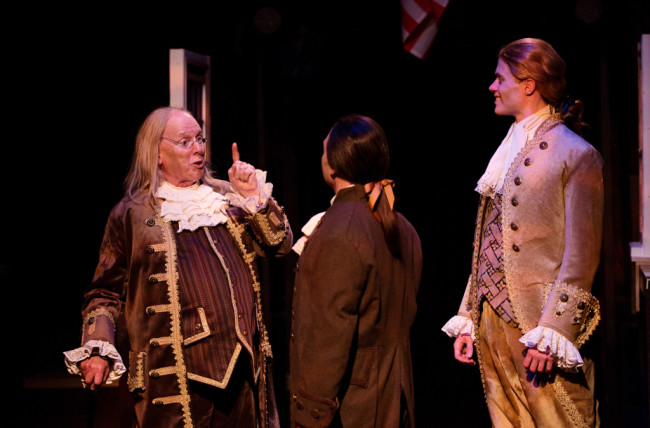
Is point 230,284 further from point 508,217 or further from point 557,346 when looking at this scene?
point 557,346

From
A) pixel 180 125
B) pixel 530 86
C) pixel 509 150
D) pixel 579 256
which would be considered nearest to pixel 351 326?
pixel 579 256

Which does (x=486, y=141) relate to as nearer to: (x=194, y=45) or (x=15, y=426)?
(x=194, y=45)

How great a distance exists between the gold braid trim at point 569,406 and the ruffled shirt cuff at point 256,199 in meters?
1.19

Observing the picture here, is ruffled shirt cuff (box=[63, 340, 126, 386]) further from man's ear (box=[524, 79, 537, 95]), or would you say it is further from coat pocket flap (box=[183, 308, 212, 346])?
man's ear (box=[524, 79, 537, 95])

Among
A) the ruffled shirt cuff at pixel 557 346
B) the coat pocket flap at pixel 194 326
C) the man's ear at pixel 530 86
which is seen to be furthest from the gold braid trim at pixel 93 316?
the man's ear at pixel 530 86

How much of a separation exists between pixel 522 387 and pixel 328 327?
0.79 m

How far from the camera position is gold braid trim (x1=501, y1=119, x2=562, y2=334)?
2.59 meters

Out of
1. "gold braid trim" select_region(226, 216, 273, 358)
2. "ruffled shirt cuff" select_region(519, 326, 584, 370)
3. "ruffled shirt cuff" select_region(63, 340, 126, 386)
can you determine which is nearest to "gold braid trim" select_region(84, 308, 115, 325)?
"ruffled shirt cuff" select_region(63, 340, 126, 386)

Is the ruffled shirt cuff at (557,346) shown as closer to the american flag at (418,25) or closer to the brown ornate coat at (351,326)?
the brown ornate coat at (351,326)

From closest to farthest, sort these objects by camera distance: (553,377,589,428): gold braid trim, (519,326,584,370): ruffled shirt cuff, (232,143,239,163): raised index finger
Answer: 1. (519,326,584,370): ruffled shirt cuff
2. (553,377,589,428): gold braid trim
3. (232,143,239,163): raised index finger

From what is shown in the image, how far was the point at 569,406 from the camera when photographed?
2535 mm

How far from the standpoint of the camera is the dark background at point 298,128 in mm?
4617

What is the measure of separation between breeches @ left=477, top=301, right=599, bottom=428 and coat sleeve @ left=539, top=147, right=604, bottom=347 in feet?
0.51

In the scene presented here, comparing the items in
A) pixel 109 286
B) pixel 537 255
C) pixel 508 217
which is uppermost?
pixel 508 217
